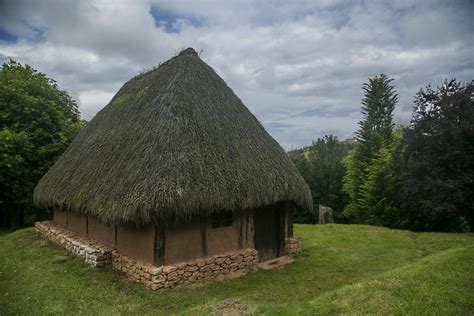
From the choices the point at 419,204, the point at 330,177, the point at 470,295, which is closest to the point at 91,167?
the point at 470,295

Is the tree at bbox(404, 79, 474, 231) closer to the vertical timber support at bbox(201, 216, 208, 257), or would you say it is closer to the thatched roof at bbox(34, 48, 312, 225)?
the thatched roof at bbox(34, 48, 312, 225)

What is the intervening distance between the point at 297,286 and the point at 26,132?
16129 mm

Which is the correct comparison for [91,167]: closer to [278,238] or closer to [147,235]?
[147,235]

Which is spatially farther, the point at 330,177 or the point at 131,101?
the point at 330,177

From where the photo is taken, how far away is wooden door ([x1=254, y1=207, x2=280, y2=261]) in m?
11.1

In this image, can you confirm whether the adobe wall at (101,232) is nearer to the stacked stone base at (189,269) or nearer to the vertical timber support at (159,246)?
the stacked stone base at (189,269)

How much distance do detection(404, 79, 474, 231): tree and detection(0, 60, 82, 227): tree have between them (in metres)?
18.1

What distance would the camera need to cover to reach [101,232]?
37.8ft

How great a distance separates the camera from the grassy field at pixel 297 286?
6.12 metres

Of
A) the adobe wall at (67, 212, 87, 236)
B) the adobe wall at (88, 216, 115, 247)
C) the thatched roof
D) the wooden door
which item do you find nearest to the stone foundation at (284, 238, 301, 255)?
the wooden door

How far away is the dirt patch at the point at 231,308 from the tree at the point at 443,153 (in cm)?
1213

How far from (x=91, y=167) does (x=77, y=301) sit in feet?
15.5

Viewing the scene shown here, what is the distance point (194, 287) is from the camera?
8766 millimetres

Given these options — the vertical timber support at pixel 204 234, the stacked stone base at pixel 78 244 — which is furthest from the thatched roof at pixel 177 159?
the stacked stone base at pixel 78 244
